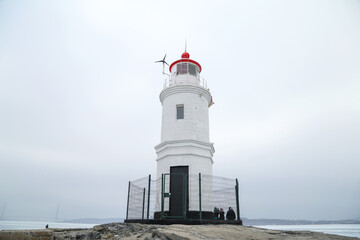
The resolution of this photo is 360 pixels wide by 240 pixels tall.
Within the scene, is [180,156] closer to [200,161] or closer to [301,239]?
[200,161]

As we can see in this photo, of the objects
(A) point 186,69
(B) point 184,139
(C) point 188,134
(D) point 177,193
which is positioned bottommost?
(D) point 177,193

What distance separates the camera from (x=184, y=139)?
41.2 ft

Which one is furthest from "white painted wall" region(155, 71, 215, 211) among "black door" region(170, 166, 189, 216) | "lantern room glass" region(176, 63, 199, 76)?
"lantern room glass" region(176, 63, 199, 76)

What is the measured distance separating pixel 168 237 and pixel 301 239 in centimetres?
456

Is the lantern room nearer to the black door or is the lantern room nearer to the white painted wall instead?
the white painted wall

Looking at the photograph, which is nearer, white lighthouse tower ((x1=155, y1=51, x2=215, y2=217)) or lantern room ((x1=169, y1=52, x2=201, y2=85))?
white lighthouse tower ((x1=155, y1=51, x2=215, y2=217))

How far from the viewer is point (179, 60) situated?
14.9m

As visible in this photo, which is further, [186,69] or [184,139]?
[186,69]

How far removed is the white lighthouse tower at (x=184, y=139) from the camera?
1177 centimetres

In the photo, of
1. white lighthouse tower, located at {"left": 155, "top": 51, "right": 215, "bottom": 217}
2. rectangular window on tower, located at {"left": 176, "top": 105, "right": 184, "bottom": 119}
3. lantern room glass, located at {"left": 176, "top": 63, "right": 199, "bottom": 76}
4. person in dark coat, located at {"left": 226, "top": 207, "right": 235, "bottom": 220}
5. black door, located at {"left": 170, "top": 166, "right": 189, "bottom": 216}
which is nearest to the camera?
person in dark coat, located at {"left": 226, "top": 207, "right": 235, "bottom": 220}

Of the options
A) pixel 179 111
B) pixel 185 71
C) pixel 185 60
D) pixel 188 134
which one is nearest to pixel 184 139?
pixel 188 134

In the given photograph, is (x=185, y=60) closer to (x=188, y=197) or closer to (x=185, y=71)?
(x=185, y=71)

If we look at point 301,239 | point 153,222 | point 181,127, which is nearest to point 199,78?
point 181,127

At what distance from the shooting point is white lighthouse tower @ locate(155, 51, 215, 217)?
11.8 metres
